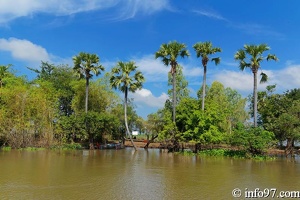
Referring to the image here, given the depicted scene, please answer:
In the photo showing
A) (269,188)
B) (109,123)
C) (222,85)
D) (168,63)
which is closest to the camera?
(269,188)

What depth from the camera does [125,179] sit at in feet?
47.0

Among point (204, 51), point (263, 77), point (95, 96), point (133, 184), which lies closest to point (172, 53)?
point (204, 51)

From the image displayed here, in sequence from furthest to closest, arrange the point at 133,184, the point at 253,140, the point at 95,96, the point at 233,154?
1. the point at 95,96
2. the point at 233,154
3. the point at 253,140
4. the point at 133,184

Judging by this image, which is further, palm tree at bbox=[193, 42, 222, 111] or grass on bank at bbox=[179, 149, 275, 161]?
palm tree at bbox=[193, 42, 222, 111]

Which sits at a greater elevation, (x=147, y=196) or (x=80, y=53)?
(x=80, y=53)

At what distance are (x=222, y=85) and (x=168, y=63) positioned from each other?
1430 centimetres

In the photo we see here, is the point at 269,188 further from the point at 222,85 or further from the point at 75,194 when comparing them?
the point at 222,85

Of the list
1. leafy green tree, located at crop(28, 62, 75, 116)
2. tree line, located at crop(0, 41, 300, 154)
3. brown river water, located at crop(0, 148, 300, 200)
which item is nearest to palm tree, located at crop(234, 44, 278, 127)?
tree line, located at crop(0, 41, 300, 154)

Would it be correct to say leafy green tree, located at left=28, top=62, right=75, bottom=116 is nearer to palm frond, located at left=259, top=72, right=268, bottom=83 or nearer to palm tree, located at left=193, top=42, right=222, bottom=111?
palm tree, located at left=193, top=42, right=222, bottom=111

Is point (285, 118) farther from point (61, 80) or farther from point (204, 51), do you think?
point (61, 80)

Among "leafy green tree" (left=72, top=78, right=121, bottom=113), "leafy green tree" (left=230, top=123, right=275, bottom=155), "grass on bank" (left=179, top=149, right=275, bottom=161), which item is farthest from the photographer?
"leafy green tree" (left=72, top=78, right=121, bottom=113)

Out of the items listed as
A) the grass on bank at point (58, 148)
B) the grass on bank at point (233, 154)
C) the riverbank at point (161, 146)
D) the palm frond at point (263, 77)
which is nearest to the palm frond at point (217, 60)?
the palm frond at point (263, 77)

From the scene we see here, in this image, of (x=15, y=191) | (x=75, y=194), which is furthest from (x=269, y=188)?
(x=15, y=191)

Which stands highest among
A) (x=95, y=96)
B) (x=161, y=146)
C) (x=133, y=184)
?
(x=95, y=96)
